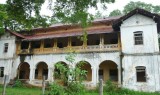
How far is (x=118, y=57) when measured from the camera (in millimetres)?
20609

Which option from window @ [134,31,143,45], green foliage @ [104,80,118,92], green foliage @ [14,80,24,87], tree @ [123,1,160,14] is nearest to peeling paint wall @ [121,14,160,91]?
window @ [134,31,143,45]

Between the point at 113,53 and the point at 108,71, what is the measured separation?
10.1 ft

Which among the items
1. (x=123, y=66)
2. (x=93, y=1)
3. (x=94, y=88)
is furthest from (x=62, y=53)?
(x=93, y=1)

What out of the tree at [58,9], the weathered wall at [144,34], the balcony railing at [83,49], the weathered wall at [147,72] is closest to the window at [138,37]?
the weathered wall at [144,34]

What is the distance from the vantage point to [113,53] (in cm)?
2092

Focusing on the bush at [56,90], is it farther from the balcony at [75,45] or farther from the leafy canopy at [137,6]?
the leafy canopy at [137,6]

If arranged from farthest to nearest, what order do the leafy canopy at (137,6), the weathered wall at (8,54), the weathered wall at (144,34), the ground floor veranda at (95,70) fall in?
the leafy canopy at (137,6), the weathered wall at (8,54), the ground floor veranda at (95,70), the weathered wall at (144,34)

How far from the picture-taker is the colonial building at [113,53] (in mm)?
19062

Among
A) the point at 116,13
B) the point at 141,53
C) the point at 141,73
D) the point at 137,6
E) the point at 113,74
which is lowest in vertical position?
the point at 113,74

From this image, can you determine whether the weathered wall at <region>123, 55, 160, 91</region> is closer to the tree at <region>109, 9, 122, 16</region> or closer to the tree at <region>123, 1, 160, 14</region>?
the tree at <region>123, 1, 160, 14</region>

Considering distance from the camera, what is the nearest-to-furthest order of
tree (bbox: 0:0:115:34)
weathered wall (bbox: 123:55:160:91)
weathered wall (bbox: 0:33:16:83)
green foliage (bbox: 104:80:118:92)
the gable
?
tree (bbox: 0:0:115:34)
weathered wall (bbox: 123:55:160:91)
green foliage (bbox: 104:80:118:92)
the gable
weathered wall (bbox: 0:33:16:83)

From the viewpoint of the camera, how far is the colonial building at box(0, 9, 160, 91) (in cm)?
1906

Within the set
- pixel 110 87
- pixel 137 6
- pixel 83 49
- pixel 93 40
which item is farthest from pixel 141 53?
pixel 137 6

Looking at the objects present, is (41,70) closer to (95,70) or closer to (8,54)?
(8,54)
